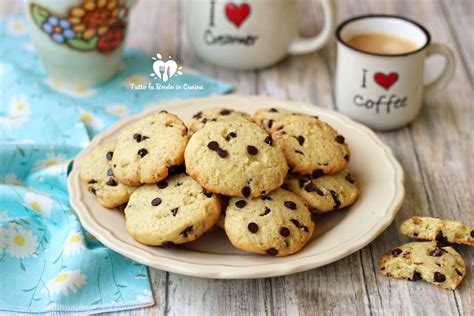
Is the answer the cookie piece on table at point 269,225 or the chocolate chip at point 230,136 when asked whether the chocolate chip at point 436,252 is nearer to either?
the cookie piece on table at point 269,225

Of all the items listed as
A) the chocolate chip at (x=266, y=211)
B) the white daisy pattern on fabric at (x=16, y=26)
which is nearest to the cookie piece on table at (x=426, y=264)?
the chocolate chip at (x=266, y=211)

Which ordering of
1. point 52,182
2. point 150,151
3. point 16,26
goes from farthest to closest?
point 16,26 → point 52,182 → point 150,151

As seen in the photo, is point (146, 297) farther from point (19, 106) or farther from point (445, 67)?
point (445, 67)

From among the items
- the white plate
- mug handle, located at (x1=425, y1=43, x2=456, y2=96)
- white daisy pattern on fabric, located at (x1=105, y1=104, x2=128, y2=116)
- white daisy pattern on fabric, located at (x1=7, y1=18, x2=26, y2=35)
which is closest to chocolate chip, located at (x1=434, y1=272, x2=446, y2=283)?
the white plate

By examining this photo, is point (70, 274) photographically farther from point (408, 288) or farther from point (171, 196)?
point (408, 288)

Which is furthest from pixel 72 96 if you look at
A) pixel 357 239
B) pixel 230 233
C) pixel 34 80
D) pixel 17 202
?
pixel 357 239

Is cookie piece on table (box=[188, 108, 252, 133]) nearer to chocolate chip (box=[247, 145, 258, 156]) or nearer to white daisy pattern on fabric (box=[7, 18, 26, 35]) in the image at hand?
chocolate chip (box=[247, 145, 258, 156])

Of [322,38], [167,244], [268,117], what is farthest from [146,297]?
[322,38]
